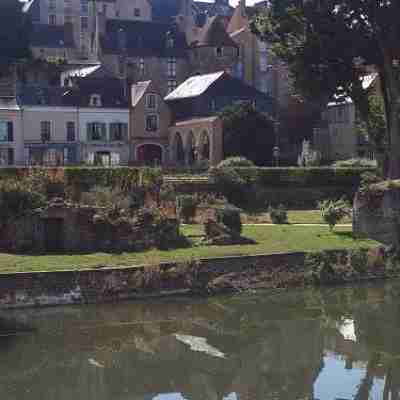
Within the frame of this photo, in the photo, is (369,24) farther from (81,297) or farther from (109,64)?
(109,64)

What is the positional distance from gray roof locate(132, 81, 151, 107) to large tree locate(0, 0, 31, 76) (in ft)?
51.1

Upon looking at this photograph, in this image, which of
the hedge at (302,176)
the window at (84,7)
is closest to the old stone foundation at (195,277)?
the hedge at (302,176)

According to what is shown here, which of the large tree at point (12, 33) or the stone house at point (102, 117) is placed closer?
the stone house at point (102, 117)

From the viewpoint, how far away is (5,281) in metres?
25.9

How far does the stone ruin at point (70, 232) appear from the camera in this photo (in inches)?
1222

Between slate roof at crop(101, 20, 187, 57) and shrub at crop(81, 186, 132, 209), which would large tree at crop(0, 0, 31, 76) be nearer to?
slate roof at crop(101, 20, 187, 57)

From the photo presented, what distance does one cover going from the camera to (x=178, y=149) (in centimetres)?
7038

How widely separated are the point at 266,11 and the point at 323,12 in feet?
14.8

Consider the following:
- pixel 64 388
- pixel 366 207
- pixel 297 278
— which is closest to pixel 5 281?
pixel 64 388

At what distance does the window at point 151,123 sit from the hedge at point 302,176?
22017 millimetres

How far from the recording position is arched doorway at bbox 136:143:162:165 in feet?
227

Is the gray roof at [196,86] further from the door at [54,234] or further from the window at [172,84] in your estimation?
the door at [54,234]

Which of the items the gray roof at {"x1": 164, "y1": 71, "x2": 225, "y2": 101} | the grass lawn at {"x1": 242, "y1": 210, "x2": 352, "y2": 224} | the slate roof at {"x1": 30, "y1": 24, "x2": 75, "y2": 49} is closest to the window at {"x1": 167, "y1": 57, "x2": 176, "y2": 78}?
the gray roof at {"x1": 164, "y1": 71, "x2": 225, "y2": 101}

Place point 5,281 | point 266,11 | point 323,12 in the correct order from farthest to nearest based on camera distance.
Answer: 1. point 266,11
2. point 323,12
3. point 5,281
